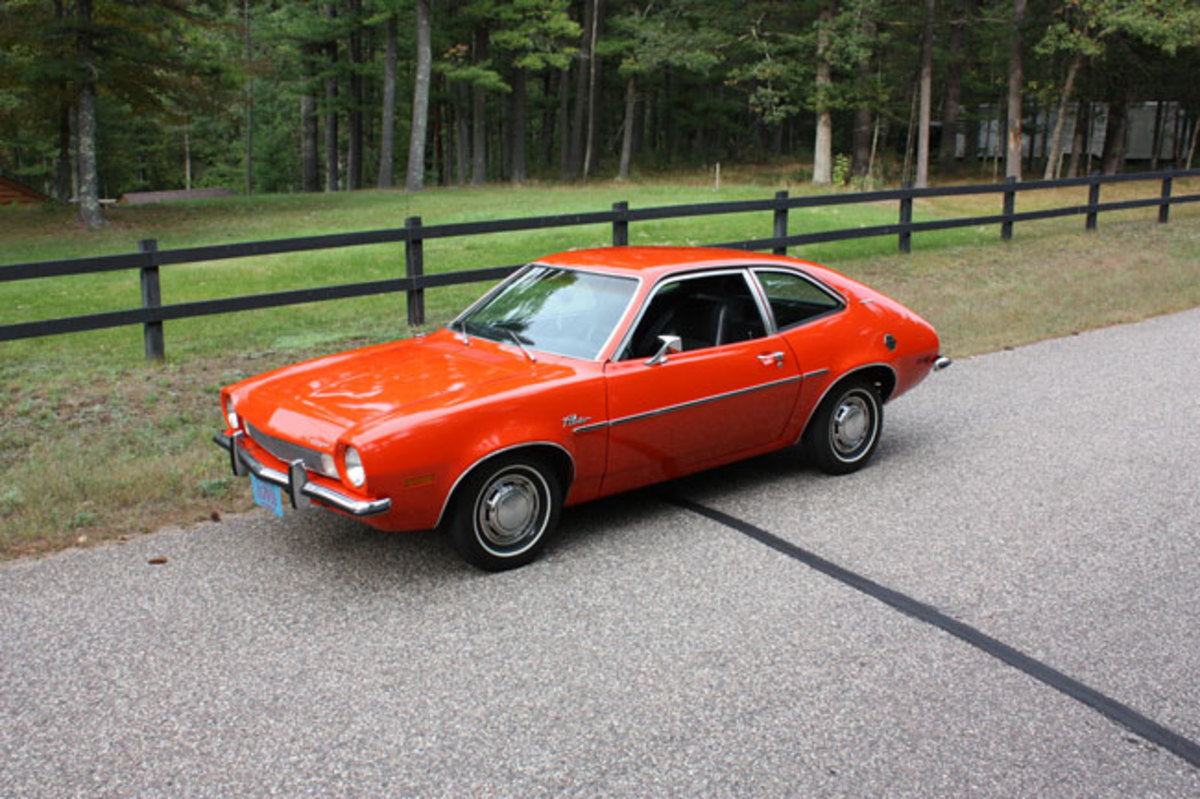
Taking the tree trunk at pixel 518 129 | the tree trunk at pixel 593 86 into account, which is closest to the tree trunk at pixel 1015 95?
the tree trunk at pixel 593 86

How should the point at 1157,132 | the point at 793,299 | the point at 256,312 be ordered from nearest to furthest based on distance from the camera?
the point at 793,299 → the point at 256,312 → the point at 1157,132

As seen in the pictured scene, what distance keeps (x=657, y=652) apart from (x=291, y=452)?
6.51ft

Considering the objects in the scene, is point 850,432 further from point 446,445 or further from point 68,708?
point 68,708

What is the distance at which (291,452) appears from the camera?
4.80 metres

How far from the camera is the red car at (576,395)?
4.61 meters

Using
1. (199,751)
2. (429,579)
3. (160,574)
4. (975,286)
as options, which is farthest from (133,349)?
(975,286)

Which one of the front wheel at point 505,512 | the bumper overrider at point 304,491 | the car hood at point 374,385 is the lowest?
the front wheel at point 505,512

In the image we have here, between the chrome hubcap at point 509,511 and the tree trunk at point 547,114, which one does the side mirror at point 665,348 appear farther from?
the tree trunk at point 547,114

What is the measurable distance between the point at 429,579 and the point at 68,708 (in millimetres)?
1611

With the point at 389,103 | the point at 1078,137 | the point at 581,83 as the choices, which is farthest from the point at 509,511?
the point at 1078,137

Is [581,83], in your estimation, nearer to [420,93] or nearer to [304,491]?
[420,93]

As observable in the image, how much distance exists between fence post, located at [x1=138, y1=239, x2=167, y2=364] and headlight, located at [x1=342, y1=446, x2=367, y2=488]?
192 inches

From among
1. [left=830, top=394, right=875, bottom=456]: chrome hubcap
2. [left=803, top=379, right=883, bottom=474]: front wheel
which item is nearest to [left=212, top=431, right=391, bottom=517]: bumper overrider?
[left=803, top=379, right=883, bottom=474]: front wheel

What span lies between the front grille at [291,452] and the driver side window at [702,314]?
1.78 m
